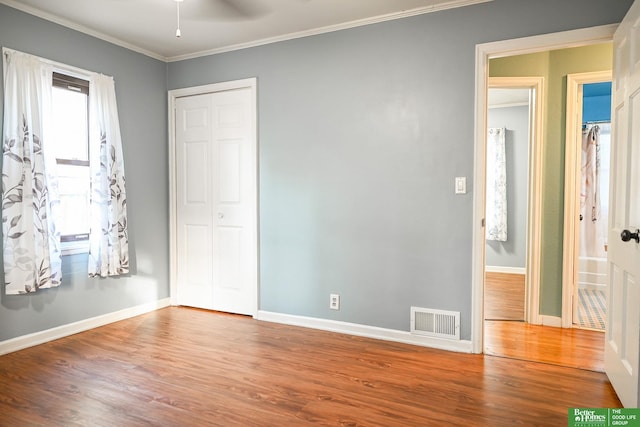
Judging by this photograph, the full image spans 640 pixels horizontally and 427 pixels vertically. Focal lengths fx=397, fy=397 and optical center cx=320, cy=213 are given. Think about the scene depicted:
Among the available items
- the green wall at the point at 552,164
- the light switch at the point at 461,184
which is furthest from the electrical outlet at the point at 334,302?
the green wall at the point at 552,164

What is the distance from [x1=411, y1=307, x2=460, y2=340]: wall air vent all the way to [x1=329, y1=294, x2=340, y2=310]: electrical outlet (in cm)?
64

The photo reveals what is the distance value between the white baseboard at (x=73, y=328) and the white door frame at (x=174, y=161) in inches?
12.3

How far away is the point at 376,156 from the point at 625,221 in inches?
66.2

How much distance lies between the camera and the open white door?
6.54 feet

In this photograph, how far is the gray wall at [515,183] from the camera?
605 centimetres

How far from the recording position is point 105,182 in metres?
3.49

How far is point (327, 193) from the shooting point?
3414 millimetres

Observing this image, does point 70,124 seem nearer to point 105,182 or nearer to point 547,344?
point 105,182

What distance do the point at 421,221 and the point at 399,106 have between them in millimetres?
921

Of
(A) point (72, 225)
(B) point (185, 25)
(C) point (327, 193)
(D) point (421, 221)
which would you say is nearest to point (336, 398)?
(D) point (421, 221)

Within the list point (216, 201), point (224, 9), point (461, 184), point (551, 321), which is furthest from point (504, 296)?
point (224, 9)

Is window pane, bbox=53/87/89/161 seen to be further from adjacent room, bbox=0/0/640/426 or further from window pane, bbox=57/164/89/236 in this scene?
window pane, bbox=57/164/89/236

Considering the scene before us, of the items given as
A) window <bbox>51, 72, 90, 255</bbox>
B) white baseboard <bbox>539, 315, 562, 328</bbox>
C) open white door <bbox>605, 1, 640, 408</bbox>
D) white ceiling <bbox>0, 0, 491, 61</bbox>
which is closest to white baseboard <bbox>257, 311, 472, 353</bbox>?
open white door <bbox>605, 1, 640, 408</bbox>

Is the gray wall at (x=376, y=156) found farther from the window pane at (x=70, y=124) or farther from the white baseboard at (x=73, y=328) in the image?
the window pane at (x=70, y=124)
